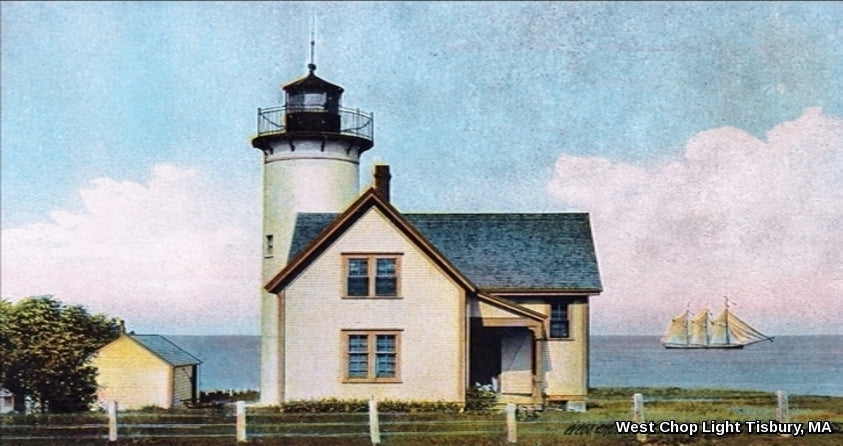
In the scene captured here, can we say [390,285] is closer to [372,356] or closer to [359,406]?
[372,356]

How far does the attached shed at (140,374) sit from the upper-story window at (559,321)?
801 cm

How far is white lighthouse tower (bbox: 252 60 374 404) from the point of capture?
25.4 m

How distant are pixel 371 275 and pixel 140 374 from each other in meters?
5.37

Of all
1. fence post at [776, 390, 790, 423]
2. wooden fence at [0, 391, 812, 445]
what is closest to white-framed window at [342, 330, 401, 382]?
wooden fence at [0, 391, 812, 445]

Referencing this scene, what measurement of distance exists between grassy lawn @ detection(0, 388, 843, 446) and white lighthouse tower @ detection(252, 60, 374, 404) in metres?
4.59

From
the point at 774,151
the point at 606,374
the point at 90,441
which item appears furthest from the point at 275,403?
the point at 606,374

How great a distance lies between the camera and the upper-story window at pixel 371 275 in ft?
74.7

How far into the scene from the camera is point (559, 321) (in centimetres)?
2536

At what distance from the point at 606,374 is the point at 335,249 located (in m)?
42.3

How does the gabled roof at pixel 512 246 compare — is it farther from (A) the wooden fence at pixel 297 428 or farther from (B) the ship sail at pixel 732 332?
(B) the ship sail at pixel 732 332

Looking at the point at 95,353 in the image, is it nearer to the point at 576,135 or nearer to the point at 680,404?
the point at 576,135

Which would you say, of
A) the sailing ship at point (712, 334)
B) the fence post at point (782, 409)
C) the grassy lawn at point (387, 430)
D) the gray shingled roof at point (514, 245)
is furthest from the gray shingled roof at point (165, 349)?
the sailing ship at point (712, 334)

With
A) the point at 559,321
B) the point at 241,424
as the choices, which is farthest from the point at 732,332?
the point at 241,424

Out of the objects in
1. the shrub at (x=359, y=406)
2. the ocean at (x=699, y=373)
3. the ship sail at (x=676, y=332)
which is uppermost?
the shrub at (x=359, y=406)
